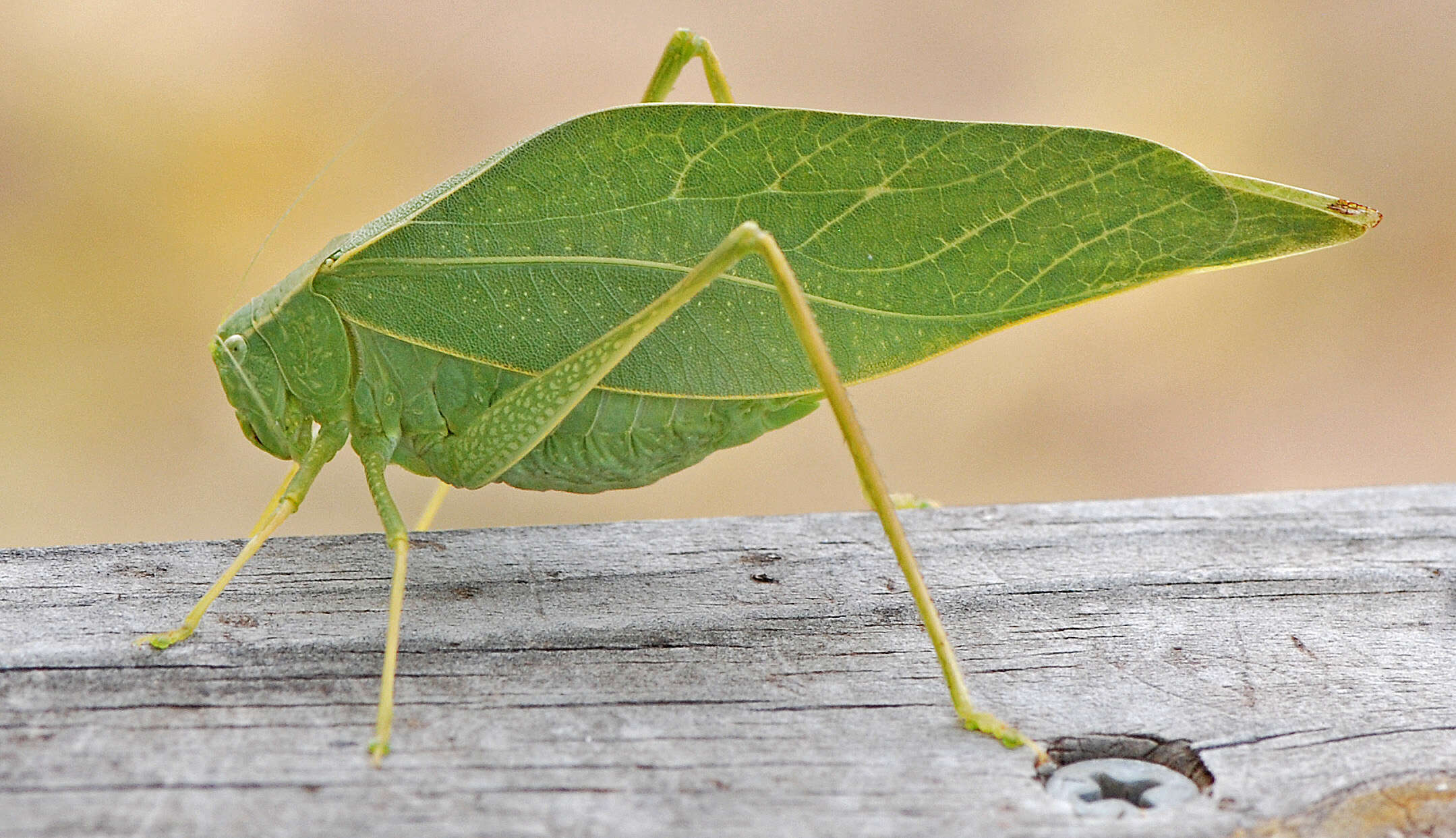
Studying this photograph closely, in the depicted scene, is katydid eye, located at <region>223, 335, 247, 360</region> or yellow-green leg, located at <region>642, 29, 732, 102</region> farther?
yellow-green leg, located at <region>642, 29, 732, 102</region>

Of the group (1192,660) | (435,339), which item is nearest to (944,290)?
(1192,660)

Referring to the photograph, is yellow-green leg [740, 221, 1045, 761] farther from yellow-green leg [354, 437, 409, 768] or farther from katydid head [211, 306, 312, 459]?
katydid head [211, 306, 312, 459]

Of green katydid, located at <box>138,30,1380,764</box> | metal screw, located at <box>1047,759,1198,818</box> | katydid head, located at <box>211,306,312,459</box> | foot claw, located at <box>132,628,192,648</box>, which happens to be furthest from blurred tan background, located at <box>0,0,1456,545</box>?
metal screw, located at <box>1047,759,1198,818</box>

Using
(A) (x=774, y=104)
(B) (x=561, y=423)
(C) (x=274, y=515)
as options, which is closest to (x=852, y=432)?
(B) (x=561, y=423)

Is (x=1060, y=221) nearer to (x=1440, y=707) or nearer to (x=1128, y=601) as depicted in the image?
(x=1128, y=601)

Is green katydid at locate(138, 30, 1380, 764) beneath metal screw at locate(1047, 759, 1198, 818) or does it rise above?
above

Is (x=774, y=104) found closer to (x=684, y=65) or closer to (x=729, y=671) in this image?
(x=684, y=65)

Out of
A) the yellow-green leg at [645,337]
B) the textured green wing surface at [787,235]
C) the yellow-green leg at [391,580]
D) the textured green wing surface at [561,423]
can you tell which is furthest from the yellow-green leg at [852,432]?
the yellow-green leg at [391,580]
